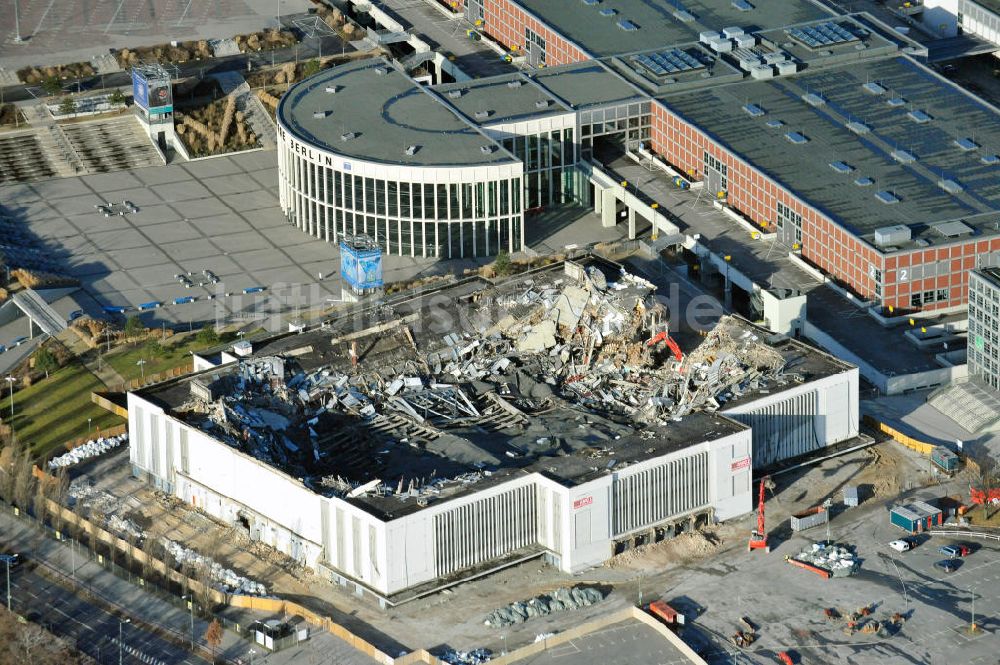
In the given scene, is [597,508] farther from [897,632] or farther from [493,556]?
[897,632]

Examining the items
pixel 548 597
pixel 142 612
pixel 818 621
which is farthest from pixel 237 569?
pixel 818 621

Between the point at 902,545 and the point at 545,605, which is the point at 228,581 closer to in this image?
the point at 545,605

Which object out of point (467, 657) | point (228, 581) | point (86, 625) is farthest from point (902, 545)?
point (86, 625)

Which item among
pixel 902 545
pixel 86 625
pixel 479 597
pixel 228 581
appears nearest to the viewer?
pixel 86 625

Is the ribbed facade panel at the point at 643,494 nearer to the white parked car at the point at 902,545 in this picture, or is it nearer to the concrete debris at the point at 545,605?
the concrete debris at the point at 545,605

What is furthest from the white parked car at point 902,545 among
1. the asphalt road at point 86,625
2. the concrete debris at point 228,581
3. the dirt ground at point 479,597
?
the asphalt road at point 86,625

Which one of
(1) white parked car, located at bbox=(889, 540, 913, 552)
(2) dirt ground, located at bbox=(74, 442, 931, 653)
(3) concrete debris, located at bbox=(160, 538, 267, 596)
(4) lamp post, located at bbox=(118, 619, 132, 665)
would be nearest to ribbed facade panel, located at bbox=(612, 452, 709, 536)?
(2) dirt ground, located at bbox=(74, 442, 931, 653)
